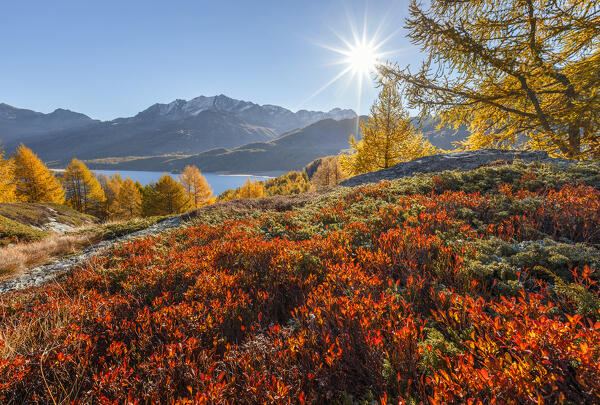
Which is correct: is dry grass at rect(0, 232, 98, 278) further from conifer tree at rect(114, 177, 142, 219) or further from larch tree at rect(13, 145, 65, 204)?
conifer tree at rect(114, 177, 142, 219)

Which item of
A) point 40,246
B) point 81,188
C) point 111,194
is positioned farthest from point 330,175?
point 111,194

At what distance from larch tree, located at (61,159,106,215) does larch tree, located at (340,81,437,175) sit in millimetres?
46013

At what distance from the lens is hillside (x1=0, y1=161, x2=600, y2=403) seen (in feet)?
5.55

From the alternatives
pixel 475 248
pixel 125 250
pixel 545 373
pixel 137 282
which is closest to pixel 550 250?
pixel 475 248

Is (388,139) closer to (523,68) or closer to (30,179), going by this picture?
(523,68)

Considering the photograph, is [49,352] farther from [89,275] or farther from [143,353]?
[89,275]

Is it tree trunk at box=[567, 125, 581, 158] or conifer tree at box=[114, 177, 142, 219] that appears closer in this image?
tree trunk at box=[567, 125, 581, 158]

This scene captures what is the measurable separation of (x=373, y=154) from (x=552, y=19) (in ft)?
45.5

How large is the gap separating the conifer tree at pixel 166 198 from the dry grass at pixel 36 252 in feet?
72.5

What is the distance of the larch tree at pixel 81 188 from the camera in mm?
40156

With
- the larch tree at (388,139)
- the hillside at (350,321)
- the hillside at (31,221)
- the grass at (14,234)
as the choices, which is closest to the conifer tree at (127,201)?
the hillside at (31,221)

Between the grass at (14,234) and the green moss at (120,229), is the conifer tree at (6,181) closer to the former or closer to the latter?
the grass at (14,234)

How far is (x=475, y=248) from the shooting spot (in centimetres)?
354

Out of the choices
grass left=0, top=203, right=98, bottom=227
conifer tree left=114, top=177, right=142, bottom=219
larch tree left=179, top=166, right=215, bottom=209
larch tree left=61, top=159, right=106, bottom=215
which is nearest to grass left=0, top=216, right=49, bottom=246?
grass left=0, top=203, right=98, bottom=227
